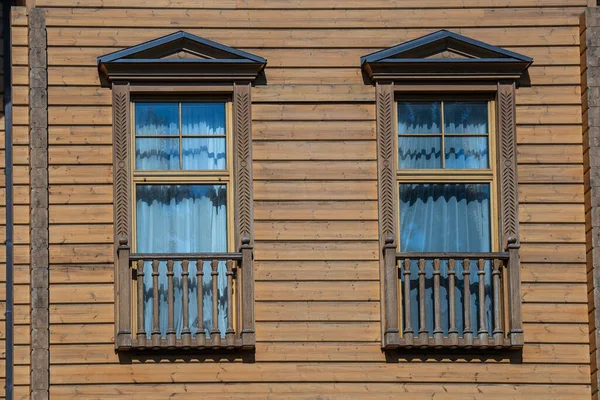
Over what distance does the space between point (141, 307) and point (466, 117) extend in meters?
4.11

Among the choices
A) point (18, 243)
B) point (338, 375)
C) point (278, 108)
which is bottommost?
point (338, 375)

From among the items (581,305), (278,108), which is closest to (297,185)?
(278,108)

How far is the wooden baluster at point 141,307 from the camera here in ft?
60.8

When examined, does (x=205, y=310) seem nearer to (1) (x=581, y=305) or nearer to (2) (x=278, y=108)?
(2) (x=278, y=108)

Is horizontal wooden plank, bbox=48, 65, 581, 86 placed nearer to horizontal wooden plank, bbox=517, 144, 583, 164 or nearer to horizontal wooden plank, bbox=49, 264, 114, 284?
horizontal wooden plank, bbox=517, 144, 583, 164

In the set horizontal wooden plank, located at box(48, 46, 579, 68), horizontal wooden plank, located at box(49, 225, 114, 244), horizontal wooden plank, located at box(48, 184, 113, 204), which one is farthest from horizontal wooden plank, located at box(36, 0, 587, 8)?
horizontal wooden plank, located at box(49, 225, 114, 244)

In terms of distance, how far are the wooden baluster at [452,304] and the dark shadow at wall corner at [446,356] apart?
155mm

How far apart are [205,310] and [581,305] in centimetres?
397

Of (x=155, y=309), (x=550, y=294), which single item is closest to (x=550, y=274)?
(x=550, y=294)

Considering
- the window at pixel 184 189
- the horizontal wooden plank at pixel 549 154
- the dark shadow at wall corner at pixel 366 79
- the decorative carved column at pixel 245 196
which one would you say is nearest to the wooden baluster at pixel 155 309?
the window at pixel 184 189

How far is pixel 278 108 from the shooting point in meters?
19.3

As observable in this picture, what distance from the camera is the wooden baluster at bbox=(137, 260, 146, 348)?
18.5m

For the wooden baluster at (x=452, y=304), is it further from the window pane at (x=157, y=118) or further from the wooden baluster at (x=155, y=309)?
the window pane at (x=157, y=118)

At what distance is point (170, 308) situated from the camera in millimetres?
18688
